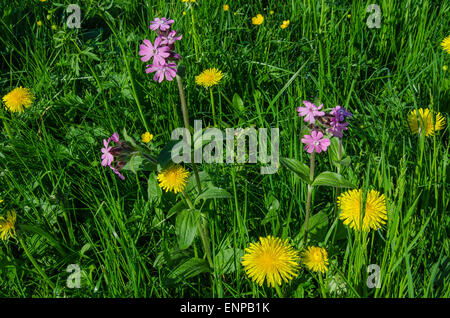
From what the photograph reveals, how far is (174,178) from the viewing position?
1.40 metres

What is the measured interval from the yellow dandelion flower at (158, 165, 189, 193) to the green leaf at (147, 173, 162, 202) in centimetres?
15

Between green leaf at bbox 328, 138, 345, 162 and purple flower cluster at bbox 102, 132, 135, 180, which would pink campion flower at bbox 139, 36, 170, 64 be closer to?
purple flower cluster at bbox 102, 132, 135, 180

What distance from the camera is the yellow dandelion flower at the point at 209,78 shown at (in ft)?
6.29

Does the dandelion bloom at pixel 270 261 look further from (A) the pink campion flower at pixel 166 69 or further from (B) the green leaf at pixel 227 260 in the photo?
(A) the pink campion flower at pixel 166 69

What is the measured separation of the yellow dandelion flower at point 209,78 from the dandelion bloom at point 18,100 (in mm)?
817

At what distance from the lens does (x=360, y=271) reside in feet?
4.20

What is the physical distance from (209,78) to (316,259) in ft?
3.36

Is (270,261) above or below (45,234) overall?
below

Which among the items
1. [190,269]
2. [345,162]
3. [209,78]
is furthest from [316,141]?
[209,78]

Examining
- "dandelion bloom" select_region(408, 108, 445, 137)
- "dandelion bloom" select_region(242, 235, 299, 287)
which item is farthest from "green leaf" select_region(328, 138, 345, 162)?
"dandelion bloom" select_region(242, 235, 299, 287)

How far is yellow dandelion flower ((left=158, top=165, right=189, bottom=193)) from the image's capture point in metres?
1.40

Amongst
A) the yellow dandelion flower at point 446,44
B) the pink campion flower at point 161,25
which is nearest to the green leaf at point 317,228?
the pink campion flower at point 161,25

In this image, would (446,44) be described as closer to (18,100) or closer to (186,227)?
(186,227)
